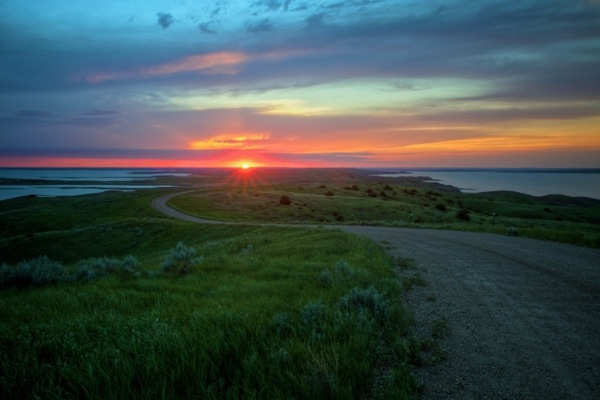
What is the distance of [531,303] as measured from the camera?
7.23 meters

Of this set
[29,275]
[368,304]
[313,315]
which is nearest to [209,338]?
[313,315]

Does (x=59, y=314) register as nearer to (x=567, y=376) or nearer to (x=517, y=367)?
(x=517, y=367)

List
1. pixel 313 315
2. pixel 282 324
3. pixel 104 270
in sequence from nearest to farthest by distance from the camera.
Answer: pixel 282 324 < pixel 313 315 < pixel 104 270

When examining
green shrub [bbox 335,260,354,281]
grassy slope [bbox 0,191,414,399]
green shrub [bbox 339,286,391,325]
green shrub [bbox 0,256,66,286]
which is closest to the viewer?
grassy slope [bbox 0,191,414,399]

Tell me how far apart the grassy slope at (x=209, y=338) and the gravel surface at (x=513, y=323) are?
0.69 meters

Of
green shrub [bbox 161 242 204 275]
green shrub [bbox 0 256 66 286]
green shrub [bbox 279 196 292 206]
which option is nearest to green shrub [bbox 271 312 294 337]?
green shrub [bbox 161 242 204 275]

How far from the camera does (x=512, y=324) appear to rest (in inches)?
241

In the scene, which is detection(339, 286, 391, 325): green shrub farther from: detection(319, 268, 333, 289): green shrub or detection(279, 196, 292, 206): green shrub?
detection(279, 196, 292, 206): green shrub

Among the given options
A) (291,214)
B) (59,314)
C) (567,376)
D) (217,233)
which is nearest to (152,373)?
(59,314)

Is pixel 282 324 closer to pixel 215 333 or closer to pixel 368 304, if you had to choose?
pixel 215 333

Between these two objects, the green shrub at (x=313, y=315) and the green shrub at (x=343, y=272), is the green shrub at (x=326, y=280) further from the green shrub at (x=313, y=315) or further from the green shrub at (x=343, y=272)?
the green shrub at (x=313, y=315)

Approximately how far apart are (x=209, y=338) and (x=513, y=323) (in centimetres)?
536

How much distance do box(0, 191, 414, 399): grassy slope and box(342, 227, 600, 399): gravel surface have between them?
689 mm

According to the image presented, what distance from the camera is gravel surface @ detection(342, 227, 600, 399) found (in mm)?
4230
